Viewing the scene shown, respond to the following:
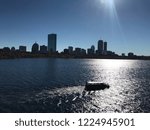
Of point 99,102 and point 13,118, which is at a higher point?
point 13,118

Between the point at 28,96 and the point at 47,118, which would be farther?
the point at 28,96

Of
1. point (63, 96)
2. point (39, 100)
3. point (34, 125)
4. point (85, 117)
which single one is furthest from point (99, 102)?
point (34, 125)

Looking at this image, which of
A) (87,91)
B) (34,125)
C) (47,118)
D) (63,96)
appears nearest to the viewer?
(34,125)

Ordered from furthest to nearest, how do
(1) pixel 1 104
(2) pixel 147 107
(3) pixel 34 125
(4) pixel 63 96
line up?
(4) pixel 63 96
(2) pixel 147 107
(1) pixel 1 104
(3) pixel 34 125

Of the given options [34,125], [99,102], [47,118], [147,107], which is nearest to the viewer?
[34,125]

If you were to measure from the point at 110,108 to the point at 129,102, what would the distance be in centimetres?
1093

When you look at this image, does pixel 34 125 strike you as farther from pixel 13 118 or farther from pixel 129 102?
pixel 129 102

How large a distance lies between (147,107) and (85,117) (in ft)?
139

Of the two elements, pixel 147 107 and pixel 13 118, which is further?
pixel 147 107

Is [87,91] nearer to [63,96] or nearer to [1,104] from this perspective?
[63,96]

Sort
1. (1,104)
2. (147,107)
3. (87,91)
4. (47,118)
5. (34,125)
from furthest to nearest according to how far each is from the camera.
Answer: (87,91)
(147,107)
(1,104)
(47,118)
(34,125)

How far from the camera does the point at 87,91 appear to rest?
95062 millimetres

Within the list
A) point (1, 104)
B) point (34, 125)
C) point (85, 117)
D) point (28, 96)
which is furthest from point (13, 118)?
point (28, 96)

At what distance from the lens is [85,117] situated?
34.9 meters
